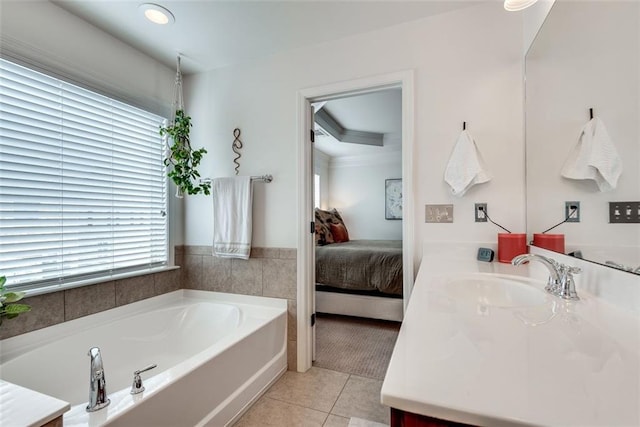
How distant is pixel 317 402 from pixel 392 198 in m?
4.10

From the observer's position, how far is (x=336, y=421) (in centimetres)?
162

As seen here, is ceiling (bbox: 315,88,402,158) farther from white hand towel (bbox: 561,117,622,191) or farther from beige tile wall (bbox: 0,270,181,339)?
beige tile wall (bbox: 0,270,181,339)

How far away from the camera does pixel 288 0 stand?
1.70m

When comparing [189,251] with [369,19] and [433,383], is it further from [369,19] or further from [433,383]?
[433,383]

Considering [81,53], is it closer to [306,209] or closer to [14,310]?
[14,310]

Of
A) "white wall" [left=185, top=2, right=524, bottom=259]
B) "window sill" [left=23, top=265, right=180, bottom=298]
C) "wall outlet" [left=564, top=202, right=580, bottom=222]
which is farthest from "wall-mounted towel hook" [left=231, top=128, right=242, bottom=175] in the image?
"wall outlet" [left=564, top=202, right=580, bottom=222]

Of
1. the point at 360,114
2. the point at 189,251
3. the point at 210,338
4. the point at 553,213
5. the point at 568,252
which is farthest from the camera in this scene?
the point at 360,114

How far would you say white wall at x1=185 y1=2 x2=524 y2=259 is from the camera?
1.67 meters

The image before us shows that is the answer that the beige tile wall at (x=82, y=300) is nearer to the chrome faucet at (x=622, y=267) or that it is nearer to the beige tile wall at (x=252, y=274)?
the beige tile wall at (x=252, y=274)

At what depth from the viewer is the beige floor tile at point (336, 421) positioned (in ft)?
5.23

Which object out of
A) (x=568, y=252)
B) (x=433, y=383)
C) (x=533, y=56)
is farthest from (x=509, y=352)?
(x=533, y=56)

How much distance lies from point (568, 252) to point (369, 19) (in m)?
1.74

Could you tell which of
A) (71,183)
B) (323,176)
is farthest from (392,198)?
(71,183)

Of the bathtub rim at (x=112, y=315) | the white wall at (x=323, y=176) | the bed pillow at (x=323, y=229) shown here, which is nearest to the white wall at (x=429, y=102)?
the bathtub rim at (x=112, y=315)
